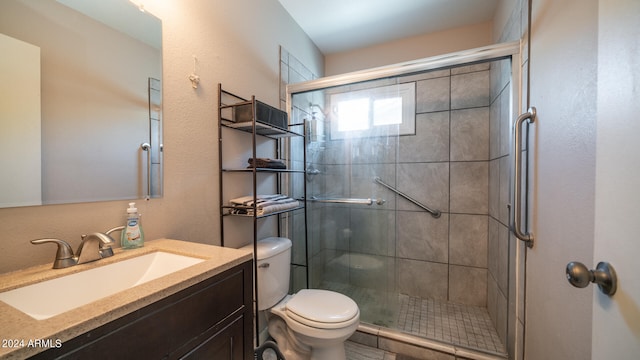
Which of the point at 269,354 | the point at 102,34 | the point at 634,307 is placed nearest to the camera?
the point at 634,307

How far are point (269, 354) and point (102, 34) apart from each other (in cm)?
185

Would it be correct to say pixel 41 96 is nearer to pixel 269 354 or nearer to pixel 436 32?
pixel 269 354

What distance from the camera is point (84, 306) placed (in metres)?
0.49

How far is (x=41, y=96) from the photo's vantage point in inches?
28.0

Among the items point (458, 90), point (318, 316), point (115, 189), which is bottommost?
point (318, 316)

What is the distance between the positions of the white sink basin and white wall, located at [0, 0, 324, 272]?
14cm

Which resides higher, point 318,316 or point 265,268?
point 265,268

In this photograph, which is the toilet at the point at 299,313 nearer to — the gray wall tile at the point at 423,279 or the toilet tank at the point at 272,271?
the toilet tank at the point at 272,271

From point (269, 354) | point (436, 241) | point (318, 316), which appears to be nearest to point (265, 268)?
point (318, 316)

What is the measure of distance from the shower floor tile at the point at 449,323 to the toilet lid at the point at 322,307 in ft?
2.17

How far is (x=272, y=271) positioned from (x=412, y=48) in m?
2.39

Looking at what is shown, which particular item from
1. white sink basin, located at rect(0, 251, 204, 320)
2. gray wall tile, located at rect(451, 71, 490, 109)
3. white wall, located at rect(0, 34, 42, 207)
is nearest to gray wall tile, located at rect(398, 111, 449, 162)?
gray wall tile, located at rect(451, 71, 490, 109)

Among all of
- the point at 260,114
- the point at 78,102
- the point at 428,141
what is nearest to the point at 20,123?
the point at 78,102

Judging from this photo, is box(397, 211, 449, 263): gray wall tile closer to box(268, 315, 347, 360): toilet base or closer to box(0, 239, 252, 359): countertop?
box(268, 315, 347, 360): toilet base
